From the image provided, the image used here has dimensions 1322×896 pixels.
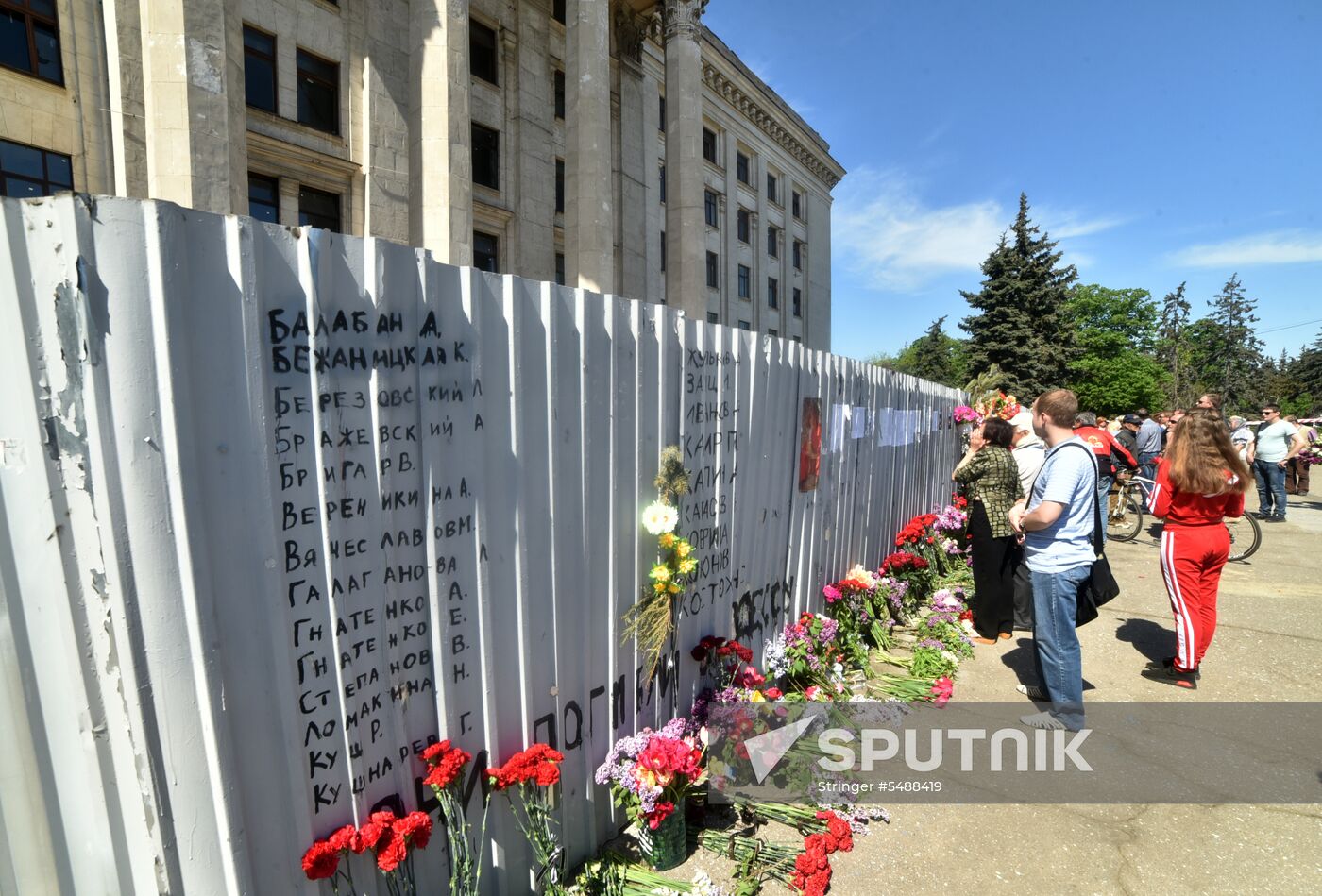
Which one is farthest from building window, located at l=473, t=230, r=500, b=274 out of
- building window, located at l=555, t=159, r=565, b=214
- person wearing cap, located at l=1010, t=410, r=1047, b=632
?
person wearing cap, located at l=1010, t=410, r=1047, b=632

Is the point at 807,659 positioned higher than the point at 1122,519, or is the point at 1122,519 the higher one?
the point at 807,659

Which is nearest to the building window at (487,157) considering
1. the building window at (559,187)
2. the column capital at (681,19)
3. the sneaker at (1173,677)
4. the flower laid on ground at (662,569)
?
the building window at (559,187)

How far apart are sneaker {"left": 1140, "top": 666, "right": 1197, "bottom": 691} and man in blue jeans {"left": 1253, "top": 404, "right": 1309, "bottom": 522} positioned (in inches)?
373

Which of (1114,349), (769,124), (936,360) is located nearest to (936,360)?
(936,360)

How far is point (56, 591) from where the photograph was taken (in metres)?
1.50

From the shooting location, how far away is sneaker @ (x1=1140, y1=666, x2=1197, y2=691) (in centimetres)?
481

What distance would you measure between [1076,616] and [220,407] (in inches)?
196

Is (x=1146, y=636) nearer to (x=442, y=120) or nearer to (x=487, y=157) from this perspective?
(x=442, y=120)

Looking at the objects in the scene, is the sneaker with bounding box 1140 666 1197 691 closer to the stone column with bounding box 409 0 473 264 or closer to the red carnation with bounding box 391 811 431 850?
the red carnation with bounding box 391 811 431 850

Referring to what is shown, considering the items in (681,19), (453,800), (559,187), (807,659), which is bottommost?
(807,659)

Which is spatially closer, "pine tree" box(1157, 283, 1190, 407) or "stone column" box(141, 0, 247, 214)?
"stone column" box(141, 0, 247, 214)

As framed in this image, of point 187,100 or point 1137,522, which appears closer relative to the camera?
point 187,100

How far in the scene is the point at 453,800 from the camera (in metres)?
2.21

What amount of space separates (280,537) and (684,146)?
21.0 metres
